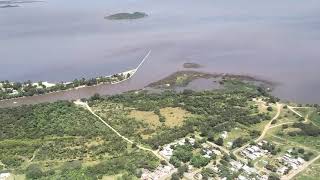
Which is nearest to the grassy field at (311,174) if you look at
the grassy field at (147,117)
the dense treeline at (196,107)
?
the dense treeline at (196,107)

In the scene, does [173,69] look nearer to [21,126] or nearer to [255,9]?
[21,126]

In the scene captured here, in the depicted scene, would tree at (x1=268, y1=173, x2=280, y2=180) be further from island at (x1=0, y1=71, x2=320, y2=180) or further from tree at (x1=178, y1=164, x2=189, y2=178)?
tree at (x1=178, y1=164, x2=189, y2=178)

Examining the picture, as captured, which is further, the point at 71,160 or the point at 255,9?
the point at 255,9

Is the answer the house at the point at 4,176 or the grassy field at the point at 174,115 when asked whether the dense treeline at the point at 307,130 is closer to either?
the grassy field at the point at 174,115

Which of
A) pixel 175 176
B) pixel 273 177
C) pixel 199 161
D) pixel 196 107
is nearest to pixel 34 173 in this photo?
pixel 175 176

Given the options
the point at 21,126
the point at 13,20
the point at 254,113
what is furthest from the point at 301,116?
the point at 13,20

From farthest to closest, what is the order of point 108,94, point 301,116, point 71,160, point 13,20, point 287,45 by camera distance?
point 13,20
point 287,45
point 108,94
point 301,116
point 71,160
